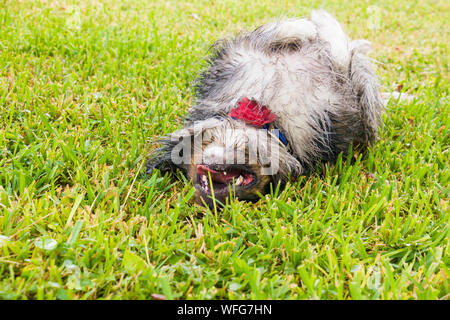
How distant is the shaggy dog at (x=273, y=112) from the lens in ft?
8.05

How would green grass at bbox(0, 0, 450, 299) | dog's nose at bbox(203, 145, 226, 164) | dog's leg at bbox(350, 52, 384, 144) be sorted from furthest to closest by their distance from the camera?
dog's leg at bbox(350, 52, 384, 144) → dog's nose at bbox(203, 145, 226, 164) → green grass at bbox(0, 0, 450, 299)

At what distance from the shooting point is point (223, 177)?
2.42 meters

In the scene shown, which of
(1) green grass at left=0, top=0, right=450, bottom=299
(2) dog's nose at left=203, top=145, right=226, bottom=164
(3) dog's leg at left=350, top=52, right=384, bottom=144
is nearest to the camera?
(1) green grass at left=0, top=0, right=450, bottom=299

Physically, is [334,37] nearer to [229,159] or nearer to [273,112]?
[273,112]

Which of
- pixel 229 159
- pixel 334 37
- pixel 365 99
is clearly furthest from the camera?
pixel 334 37

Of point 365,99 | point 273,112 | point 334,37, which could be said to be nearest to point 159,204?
point 273,112

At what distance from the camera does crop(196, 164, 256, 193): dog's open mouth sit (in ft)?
→ 7.86

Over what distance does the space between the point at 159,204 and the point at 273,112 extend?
0.89 meters

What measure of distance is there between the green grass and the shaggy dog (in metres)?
0.14

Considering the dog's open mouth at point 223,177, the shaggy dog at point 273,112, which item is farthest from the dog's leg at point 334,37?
the dog's open mouth at point 223,177

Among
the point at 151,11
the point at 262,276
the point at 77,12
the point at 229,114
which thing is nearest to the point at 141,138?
the point at 229,114

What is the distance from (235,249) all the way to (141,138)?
4.33ft

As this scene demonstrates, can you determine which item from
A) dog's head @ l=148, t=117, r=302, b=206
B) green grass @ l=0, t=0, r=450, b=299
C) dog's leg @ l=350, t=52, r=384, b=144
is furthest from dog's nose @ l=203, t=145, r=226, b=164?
dog's leg @ l=350, t=52, r=384, b=144

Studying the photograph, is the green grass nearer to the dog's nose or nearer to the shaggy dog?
the shaggy dog
